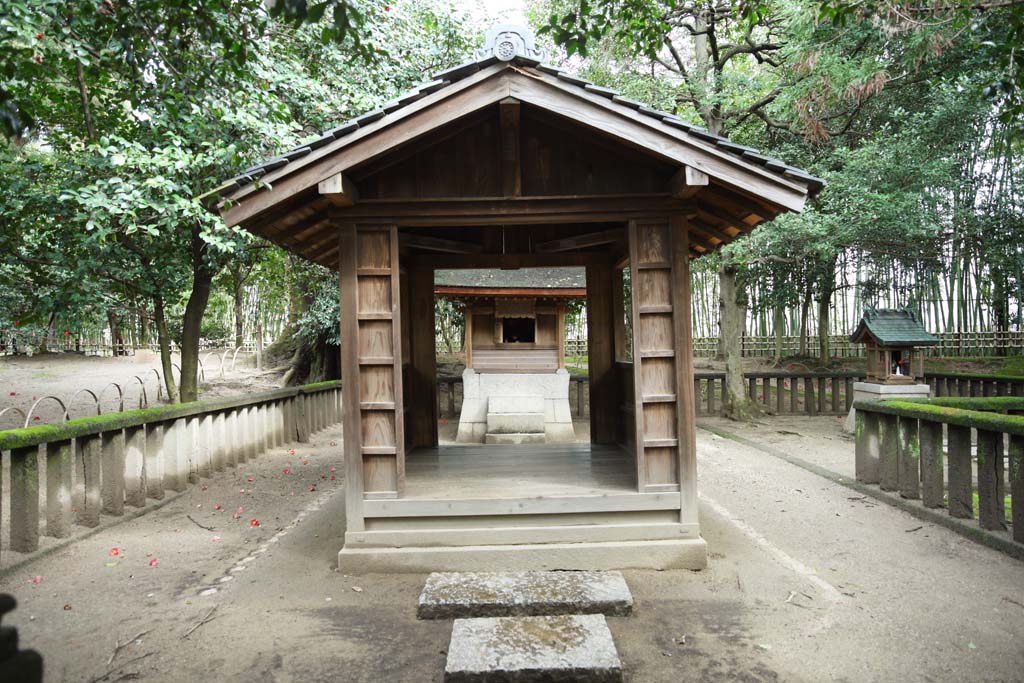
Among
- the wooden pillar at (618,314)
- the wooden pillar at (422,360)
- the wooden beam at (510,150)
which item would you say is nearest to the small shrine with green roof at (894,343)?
the wooden pillar at (618,314)

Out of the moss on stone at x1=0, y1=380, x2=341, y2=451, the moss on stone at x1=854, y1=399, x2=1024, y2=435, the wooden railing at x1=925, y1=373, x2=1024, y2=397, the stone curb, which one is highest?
the moss on stone at x1=0, y1=380, x2=341, y2=451

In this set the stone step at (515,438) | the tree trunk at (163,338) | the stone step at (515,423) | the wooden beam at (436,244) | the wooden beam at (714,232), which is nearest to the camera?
the wooden beam at (714,232)

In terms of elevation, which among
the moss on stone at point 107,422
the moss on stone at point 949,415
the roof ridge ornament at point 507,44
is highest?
the roof ridge ornament at point 507,44

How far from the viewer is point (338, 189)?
4.29 meters

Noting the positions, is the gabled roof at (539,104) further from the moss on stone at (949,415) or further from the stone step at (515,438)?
the stone step at (515,438)

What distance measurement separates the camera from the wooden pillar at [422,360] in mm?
7070

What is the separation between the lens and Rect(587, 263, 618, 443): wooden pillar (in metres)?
7.00

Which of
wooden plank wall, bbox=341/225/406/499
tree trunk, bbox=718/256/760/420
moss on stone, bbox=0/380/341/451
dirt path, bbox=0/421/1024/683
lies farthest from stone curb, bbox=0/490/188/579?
tree trunk, bbox=718/256/760/420

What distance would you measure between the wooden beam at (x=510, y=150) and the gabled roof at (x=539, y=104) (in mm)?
140

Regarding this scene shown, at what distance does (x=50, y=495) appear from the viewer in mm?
5043

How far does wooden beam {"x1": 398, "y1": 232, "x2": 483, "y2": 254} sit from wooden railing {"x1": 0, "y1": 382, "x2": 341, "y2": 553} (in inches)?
130

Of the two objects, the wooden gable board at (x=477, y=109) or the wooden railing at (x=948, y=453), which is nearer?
the wooden gable board at (x=477, y=109)

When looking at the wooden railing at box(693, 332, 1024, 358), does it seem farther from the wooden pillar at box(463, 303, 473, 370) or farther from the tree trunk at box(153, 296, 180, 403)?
the tree trunk at box(153, 296, 180, 403)

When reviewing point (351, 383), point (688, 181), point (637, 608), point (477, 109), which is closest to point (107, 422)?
point (351, 383)
